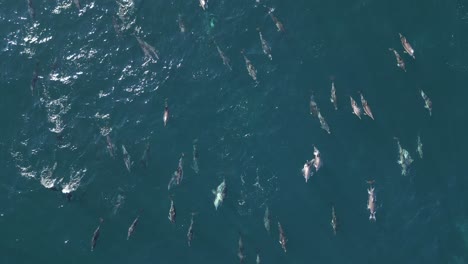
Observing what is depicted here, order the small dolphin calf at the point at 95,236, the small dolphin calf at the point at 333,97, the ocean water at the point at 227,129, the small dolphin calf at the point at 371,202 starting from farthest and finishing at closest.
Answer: the ocean water at the point at 227,129 → the small dolphin calf at the point at 371,202 → the small dolphin calf at the point at 333,97 → the small dolphin calf at the point at 95,236

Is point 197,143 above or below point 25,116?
below

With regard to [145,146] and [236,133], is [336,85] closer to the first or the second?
[236,133]

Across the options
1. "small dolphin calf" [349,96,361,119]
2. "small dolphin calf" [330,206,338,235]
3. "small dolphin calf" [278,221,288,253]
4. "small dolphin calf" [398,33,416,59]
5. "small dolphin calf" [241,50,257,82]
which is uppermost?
"small dolphin calf" [241,50,257,82]

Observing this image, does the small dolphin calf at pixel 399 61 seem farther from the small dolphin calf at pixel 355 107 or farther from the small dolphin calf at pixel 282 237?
the small dolphin calf at pixel 282 237

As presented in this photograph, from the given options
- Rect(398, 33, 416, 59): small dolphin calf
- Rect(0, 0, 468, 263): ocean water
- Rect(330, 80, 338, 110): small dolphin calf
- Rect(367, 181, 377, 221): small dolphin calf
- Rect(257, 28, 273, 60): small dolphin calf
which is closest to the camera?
Rect(398, 33, 416, 59): small dolphin calf

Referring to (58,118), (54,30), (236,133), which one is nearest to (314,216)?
(236,133)

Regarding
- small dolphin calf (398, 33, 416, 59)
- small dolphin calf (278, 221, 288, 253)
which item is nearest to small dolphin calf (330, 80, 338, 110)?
small dolphin calf (398, 33, 416, 59)

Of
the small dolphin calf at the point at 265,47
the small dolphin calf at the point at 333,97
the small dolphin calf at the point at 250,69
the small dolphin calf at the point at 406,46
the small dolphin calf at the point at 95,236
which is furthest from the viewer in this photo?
the small dolphin calf at the point at 265,47

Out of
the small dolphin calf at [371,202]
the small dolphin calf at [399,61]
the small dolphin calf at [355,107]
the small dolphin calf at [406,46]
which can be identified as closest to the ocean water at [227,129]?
the small dolphin calf at [371,202]

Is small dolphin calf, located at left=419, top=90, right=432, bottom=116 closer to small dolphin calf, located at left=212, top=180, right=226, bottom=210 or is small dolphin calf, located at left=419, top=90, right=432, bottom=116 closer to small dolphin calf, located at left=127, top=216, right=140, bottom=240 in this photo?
small dolphin calf, located at left=212, top=180, right=226, bottom=210
